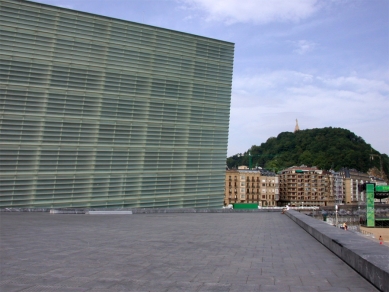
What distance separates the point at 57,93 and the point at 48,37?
14.2ft

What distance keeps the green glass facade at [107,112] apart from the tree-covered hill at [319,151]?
406 feet

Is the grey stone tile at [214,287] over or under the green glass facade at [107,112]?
under

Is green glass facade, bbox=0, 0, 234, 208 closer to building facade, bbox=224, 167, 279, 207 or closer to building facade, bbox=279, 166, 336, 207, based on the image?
building facade, bbox=224, 167, 279, 207

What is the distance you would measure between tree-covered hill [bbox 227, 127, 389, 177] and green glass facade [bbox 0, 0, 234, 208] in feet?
406

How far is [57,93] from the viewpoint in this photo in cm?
3231

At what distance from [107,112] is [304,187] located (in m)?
103

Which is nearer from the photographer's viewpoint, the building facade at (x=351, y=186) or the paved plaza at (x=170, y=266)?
the paved plaza at (x=170, y=266)

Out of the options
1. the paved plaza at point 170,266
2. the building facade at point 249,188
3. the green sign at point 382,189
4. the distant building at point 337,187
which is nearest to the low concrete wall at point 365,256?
the paved plaza at point 170,266

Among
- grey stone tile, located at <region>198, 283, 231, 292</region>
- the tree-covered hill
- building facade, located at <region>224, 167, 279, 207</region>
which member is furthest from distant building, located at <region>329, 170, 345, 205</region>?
grey stone tile, located at <region>198, 283, 231, 292</region>

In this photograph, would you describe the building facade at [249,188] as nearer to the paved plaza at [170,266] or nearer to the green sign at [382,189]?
the green sign at [382,189]

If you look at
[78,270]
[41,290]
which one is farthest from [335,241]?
[41,290]

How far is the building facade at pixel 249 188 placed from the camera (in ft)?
331

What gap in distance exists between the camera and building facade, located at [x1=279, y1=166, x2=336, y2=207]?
414ft

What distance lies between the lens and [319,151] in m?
172
